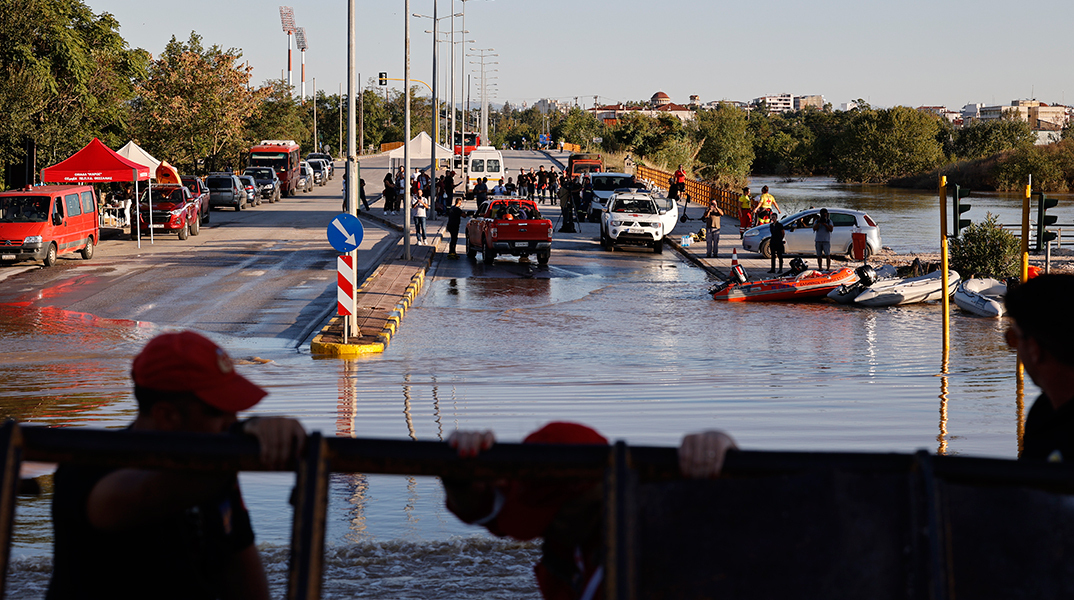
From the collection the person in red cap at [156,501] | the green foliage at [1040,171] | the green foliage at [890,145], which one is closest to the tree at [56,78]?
the person in red cap at [156,501]

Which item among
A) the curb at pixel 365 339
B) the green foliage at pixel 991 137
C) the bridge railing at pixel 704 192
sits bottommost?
the curb at pixel 365 339

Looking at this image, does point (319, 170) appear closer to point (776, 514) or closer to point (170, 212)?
point (170, 212)

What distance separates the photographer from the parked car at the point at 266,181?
175 feet

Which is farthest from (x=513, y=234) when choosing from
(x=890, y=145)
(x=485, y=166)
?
(x=890, y=145)

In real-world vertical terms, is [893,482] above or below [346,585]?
above

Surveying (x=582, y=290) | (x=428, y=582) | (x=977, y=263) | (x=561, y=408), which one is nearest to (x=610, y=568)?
(x=428, y=582)

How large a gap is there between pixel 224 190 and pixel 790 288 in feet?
107

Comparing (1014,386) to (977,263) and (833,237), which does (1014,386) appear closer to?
(977,263)

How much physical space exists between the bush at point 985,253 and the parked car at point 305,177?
4685 centimetres

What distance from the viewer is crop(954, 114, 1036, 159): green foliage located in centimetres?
10162

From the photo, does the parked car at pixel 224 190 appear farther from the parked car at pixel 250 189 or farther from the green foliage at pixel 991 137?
the green foliage at pixel 991 137

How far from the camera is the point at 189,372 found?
2.56 m

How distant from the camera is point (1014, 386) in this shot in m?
12.6

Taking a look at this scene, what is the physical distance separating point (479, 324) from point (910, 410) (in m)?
8.80
